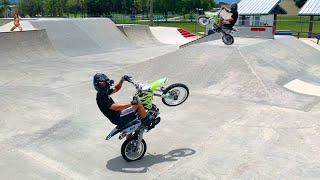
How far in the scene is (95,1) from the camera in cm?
7762

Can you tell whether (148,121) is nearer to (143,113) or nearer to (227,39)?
(143,113)

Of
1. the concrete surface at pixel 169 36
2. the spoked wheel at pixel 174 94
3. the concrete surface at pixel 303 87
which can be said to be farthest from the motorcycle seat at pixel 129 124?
the concrete surface at pixel 169 36

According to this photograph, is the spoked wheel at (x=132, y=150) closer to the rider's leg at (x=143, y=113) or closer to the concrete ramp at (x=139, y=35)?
the rider's leg at (x=143, y=113)

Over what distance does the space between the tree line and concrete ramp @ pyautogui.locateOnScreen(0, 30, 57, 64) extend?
59493 millimetres

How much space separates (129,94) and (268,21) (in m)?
22.8

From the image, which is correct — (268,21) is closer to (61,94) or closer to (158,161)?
(61,94)

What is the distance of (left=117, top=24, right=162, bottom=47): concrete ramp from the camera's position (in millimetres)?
27777

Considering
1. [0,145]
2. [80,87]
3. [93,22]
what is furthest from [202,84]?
[93,22]

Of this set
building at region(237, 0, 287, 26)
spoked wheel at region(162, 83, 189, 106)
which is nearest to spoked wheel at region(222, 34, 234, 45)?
spoked wheel at region(162, 83, 189, 106)

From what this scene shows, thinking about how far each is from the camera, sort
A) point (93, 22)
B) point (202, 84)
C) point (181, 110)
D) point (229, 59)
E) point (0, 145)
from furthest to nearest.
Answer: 1. point (93, 22)
2. point (229, 59)
3. point (202, 84)
4. point (181, 110)
5. point (0, 145)

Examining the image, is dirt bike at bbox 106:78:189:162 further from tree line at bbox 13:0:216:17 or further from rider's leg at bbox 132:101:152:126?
tree line at bbox 13:0:216:17

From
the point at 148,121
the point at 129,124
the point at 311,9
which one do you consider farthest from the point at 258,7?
the point at 129,124

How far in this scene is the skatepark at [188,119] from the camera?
5.78m

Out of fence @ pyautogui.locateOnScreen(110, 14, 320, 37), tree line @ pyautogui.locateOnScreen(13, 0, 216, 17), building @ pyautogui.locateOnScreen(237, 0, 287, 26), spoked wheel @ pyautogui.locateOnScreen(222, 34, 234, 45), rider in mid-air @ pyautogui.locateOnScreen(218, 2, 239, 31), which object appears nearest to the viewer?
rider in mid-air @ pyautogui.locateOnScreen(218, 2, 239, 31)
